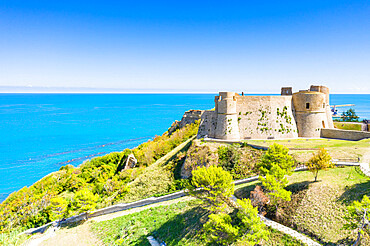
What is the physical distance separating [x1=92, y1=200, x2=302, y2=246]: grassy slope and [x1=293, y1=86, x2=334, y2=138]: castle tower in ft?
77.8

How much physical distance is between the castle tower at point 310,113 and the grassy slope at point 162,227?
933 inches

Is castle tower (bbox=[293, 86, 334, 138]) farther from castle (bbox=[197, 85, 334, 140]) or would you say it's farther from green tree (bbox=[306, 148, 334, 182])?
green tree (bbox=[306, 148, 334, 182])

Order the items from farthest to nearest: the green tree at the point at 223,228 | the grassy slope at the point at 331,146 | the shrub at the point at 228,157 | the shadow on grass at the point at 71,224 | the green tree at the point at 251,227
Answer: the shrub at the point at 228,157
the shadow on grass at the point at 71,224
the grassy slope at the point at 331,146
the green tree at the point at 223,228
the green tree at the point at 251,227

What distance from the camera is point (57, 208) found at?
2684 centimetres

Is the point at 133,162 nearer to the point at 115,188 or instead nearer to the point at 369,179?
the point at 115,188

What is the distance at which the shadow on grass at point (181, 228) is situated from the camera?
17297 millimetres

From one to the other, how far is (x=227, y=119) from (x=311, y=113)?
14.1 metres

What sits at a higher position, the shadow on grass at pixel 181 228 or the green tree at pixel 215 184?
the green tree at pixel 215 184

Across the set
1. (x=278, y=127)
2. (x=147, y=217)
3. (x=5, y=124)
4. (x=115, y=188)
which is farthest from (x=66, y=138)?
(x=278, y=127)

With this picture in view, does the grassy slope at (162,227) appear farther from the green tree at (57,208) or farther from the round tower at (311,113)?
the round tower at (311,113)

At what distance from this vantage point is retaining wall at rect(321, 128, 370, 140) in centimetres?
2988

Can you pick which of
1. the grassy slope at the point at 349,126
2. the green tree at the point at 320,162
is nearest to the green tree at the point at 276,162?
the green tree at the point at 320,162

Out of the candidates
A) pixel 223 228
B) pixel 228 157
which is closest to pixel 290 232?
pixel 223 228

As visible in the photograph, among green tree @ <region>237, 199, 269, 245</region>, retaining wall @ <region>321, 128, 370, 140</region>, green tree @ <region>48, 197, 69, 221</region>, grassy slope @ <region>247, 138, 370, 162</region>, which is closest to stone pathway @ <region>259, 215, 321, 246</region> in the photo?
green tree @ <region>237, 199, 269, 245</region>
